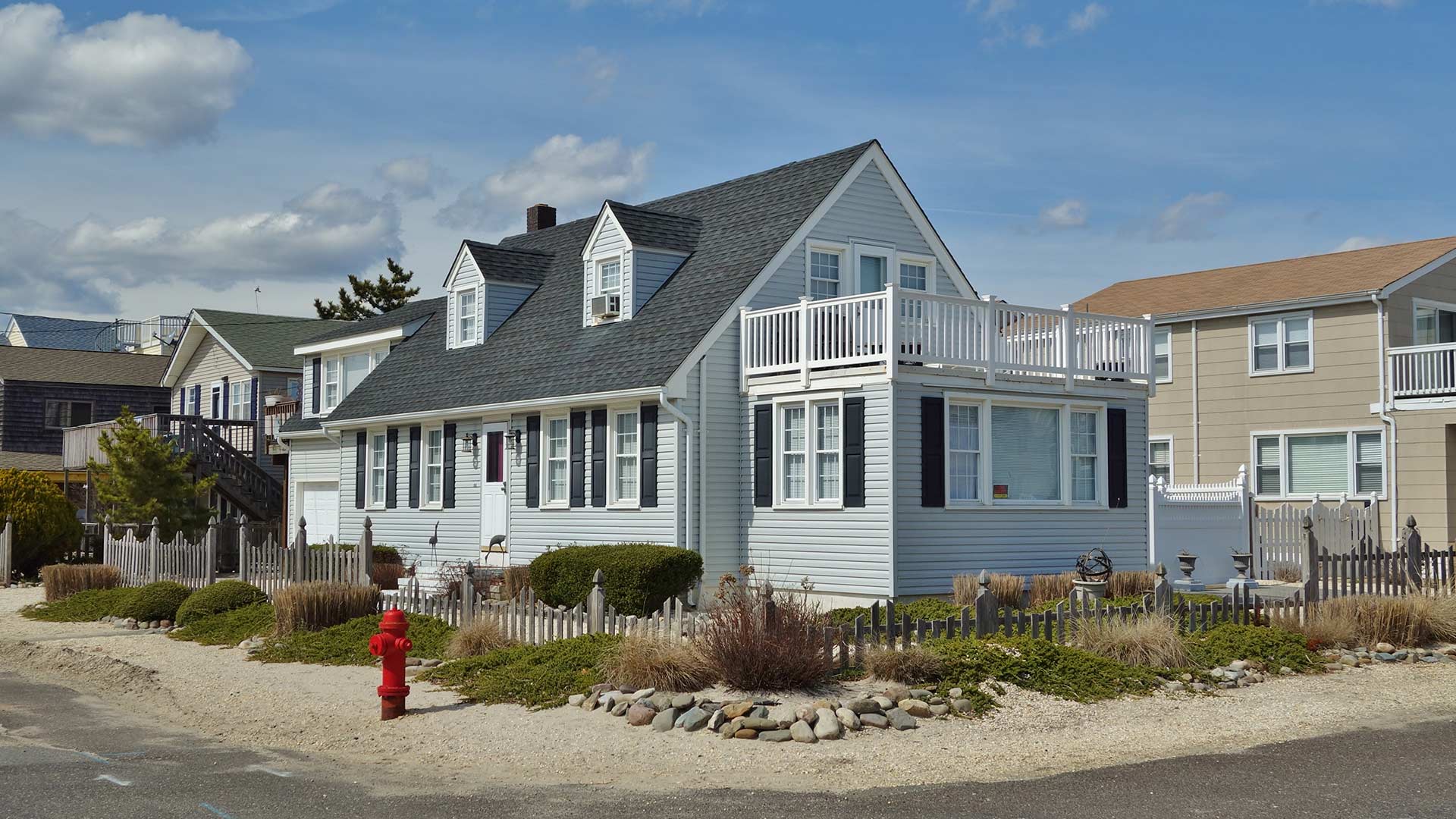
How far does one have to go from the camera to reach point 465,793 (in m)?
9.16

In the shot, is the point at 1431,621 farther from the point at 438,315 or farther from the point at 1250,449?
the point at 438,315

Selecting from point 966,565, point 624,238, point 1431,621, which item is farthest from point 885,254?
point 1431,621

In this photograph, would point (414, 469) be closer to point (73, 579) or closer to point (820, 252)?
point (73, 579)

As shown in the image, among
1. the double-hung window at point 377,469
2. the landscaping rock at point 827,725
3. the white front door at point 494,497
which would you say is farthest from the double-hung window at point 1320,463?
the landscaping rock at point 827,725

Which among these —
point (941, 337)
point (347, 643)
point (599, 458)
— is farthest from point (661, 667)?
point (599, 458)

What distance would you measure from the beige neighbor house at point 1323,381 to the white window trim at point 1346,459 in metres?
0.03

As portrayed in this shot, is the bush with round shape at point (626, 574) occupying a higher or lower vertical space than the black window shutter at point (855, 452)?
lower

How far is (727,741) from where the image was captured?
10.7 m

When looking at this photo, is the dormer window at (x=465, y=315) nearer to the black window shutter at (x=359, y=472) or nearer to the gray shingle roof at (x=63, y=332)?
the black window shutter at (x=359, y=472)

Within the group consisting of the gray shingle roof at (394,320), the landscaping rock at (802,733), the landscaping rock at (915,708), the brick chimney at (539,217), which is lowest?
the landscaping rock at (802,733)

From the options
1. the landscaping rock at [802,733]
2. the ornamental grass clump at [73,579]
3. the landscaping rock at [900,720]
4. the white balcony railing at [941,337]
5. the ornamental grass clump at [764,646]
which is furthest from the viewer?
the ornamental grass clump at [73,579]

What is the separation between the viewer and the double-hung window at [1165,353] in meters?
33.0

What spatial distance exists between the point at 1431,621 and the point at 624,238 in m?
14.6

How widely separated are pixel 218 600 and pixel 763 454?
844cm
